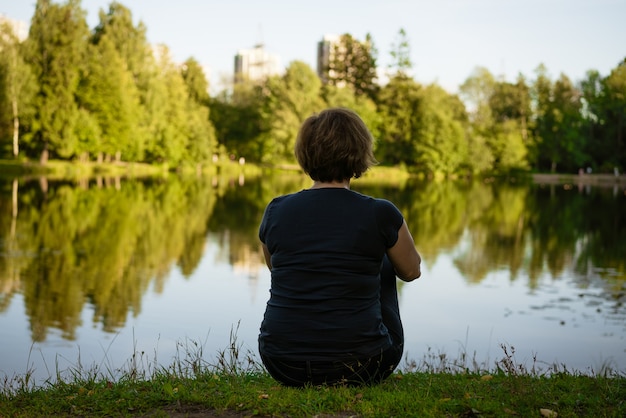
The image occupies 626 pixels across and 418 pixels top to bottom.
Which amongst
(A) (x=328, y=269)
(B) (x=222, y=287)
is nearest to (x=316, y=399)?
(A) (x=328, y=269)

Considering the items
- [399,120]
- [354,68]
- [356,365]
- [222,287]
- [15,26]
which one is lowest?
[222,287]

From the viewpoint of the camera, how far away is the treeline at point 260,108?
1816 inches

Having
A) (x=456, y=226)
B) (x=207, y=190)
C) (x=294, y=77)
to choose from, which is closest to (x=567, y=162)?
(x=294, y=77)

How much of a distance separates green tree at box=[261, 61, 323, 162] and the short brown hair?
59.6 metres

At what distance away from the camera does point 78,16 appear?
47.7m

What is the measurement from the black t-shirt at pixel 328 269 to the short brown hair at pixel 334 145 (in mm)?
112

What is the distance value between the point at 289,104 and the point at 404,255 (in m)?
62.3

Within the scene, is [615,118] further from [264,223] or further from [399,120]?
[264,223]

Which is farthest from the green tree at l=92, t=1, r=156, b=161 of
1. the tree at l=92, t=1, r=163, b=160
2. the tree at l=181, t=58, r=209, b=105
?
the tree at l=181, t=58, r=209, b=105

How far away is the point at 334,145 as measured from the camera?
3432 millimetres

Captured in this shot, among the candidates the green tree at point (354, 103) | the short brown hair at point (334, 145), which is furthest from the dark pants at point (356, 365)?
the green tree at point (354, 103)

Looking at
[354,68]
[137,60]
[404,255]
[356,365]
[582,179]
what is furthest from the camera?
[354,68]

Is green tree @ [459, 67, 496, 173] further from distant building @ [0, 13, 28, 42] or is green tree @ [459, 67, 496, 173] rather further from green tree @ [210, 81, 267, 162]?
distant building @ [0, 13, 28, 42]

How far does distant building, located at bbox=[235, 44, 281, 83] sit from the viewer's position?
8638 cm
